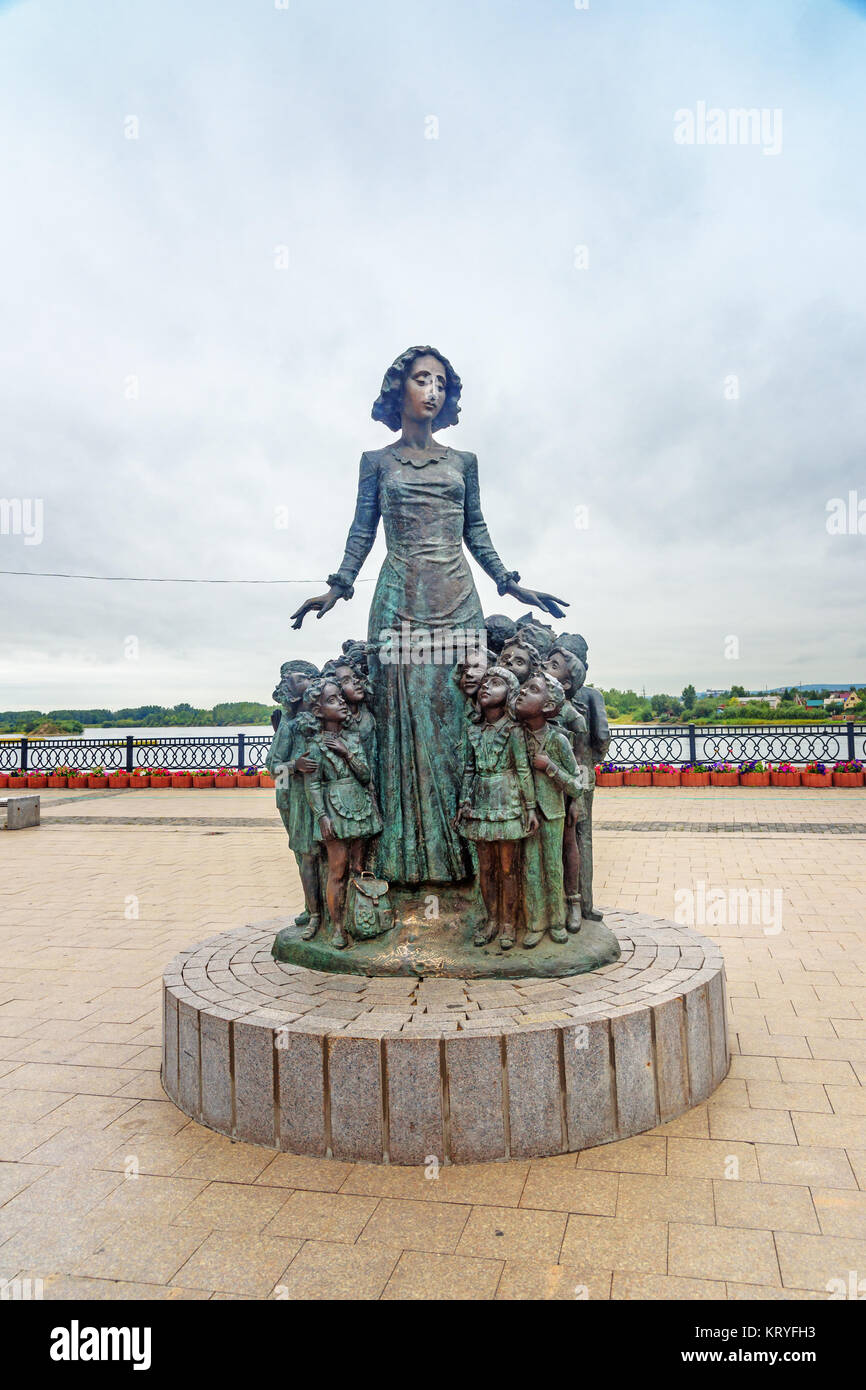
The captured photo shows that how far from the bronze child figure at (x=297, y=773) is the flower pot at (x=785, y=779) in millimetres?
14307

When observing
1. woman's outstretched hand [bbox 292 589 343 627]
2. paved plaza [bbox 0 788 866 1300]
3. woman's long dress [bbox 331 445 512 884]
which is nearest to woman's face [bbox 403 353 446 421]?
woman's long dress [bbox 331 445 512 884]

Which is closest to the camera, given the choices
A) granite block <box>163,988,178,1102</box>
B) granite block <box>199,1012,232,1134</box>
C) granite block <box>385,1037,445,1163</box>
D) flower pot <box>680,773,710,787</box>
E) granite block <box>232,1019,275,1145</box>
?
granite block <box>385,1037,445,1163</box>

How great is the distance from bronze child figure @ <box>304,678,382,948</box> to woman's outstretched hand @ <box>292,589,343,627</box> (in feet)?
1.74

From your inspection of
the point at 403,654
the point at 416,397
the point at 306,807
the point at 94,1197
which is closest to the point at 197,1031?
the point at 94,1197

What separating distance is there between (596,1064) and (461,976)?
81 cm

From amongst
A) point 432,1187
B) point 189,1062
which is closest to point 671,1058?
point 432,1187

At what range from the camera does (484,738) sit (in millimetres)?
3898

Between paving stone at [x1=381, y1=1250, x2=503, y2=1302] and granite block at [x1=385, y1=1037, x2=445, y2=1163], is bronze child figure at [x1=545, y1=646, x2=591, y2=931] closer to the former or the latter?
granite block at [x1=385, y1=1037, x2=445, y2=1163]

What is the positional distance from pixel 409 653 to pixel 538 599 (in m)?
0.87

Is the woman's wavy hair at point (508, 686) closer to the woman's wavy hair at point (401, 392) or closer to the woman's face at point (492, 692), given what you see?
the woman's face at point (492, 692)

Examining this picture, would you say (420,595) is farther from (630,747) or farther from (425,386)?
(630,747)

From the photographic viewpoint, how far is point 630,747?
1984cm

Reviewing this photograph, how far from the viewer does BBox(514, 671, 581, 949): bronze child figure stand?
12.6 feet

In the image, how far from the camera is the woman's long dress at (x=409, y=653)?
4.14 m
